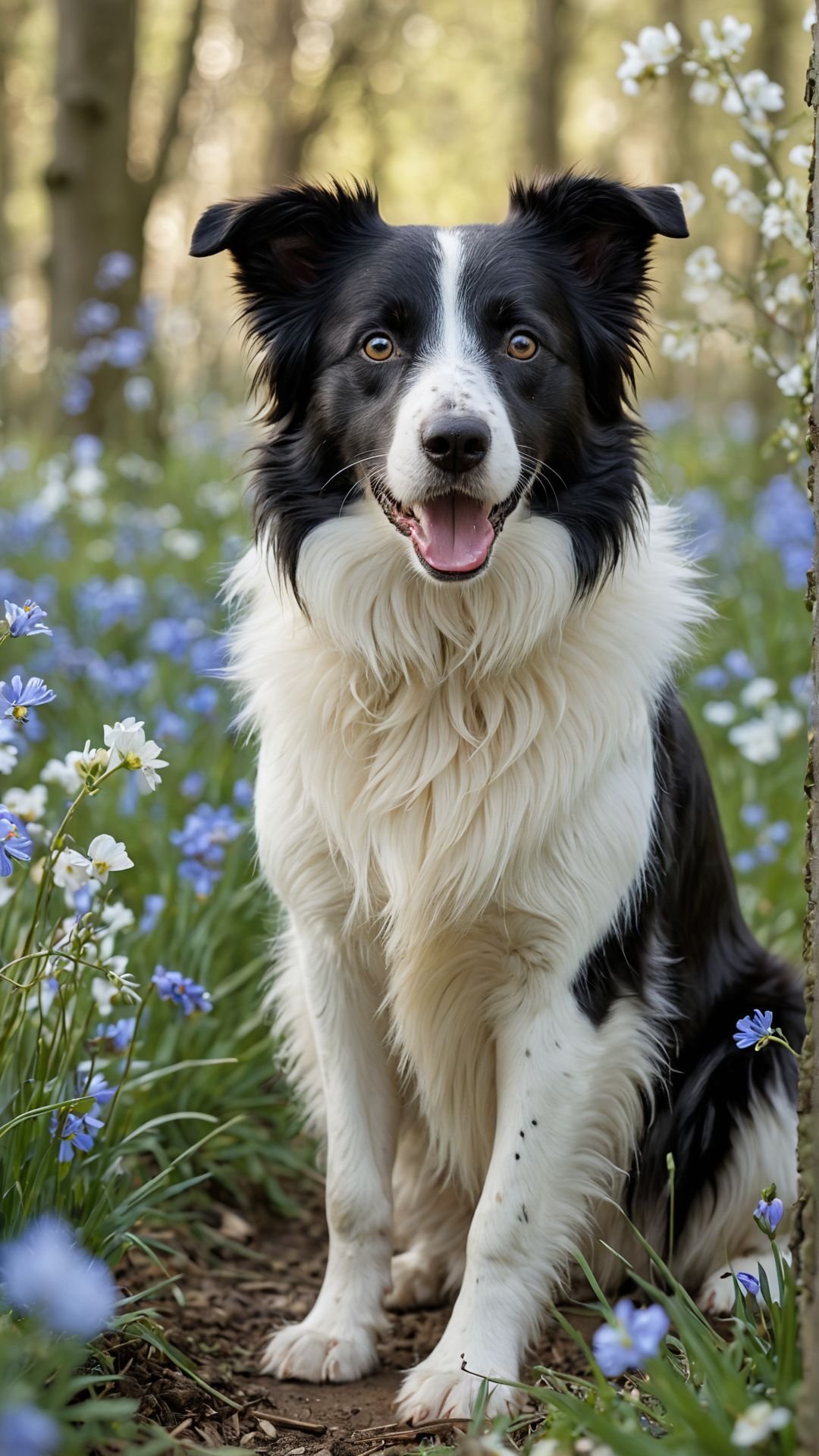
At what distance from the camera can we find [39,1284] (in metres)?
1.31

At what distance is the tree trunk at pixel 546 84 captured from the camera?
12023 millimetres

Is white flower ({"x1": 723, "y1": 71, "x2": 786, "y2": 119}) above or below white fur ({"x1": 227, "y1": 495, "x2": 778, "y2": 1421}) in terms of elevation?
above

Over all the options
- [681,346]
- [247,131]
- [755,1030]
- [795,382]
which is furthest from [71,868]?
[247,131]

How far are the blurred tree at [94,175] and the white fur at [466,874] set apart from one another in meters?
6.05

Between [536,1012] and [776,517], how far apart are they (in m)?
3.98

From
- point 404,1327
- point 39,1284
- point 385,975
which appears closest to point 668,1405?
point 39,1284

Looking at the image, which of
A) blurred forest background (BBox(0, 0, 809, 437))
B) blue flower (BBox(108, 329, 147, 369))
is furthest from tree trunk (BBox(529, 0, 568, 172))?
blue flower (BBox(108, 329, 147, 369))

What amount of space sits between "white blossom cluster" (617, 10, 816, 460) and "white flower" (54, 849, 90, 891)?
1934 millimetres

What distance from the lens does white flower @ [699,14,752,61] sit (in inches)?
130

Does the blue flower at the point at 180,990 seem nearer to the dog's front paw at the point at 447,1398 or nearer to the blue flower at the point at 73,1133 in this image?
the blue flower at the point at 73,1133

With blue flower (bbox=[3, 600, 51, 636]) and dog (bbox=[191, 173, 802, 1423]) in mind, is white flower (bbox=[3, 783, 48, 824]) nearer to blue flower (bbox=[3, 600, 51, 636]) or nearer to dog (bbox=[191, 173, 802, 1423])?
dog (bbox=[191, 173, 802, 1423])

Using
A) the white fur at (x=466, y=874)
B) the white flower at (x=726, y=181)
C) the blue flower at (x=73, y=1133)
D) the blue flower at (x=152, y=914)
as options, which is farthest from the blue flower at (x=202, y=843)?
the white flower at (x=726, y=181)

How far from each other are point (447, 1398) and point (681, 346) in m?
2.63

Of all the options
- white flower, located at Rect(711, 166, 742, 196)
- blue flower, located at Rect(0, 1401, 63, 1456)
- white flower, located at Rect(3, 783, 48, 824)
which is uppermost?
white flower, located at Rect(711, 166, 742, 196)
